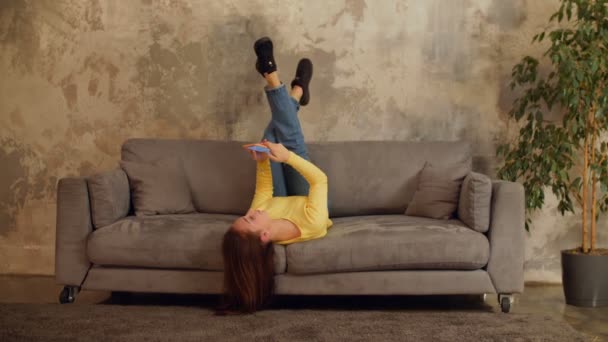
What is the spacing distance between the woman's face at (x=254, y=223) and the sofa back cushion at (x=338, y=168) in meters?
0.73

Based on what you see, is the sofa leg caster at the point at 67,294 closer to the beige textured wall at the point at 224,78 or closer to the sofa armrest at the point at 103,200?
the sofa armrest at the point at 103,200

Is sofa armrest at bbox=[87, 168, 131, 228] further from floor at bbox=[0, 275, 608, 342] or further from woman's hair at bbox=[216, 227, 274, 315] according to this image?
woman's hair at bbox=[216, 227, 274, 315]

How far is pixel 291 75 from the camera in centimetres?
480

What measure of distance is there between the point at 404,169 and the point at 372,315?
1.06 m

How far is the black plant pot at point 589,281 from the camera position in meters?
3.98

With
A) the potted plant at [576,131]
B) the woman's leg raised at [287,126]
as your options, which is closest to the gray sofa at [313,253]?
Answer: the woman's leg raised at [287,126]

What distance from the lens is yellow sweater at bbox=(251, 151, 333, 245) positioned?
3.57 meters

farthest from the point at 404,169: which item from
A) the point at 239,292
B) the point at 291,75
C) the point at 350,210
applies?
the point at 239,292

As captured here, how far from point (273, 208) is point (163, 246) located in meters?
0.58

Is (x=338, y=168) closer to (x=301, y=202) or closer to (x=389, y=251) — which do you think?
(x=301, y=202)

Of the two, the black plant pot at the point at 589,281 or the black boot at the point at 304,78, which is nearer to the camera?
the black plant pot at the point at 589,281

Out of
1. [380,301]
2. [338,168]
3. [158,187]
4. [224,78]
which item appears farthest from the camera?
[224,78]

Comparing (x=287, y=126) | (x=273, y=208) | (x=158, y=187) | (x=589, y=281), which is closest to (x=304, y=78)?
(x=287, y=126)

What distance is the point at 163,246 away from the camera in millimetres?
3607
